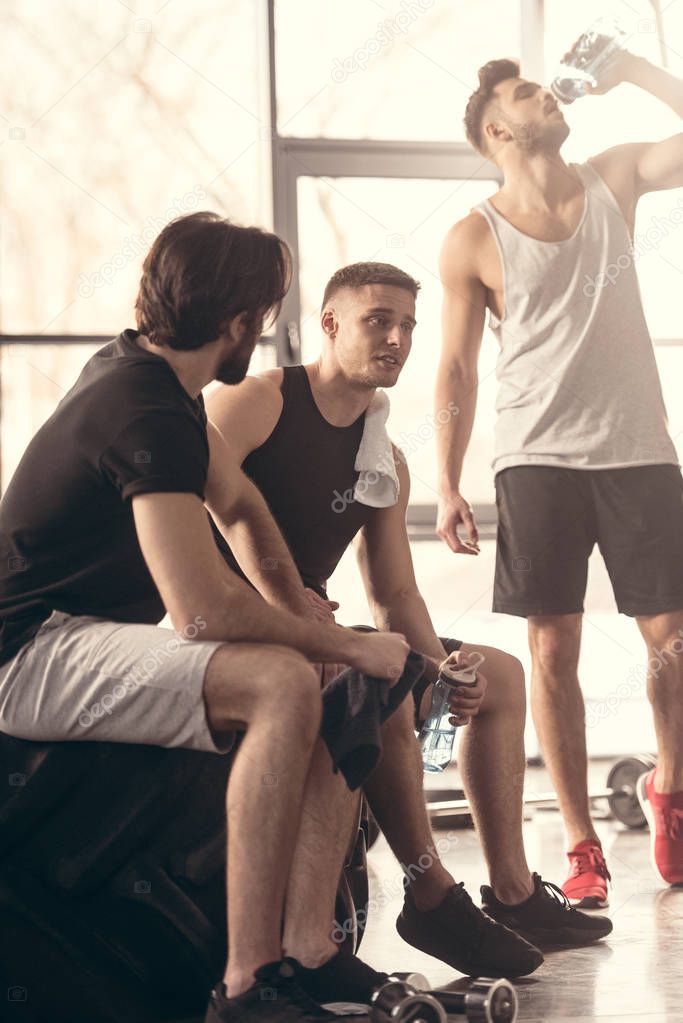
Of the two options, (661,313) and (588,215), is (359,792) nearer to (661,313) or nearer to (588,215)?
(588,215)

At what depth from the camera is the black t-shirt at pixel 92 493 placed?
134 centimetres

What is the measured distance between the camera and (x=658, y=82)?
2.40m

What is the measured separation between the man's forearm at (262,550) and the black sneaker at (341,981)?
0.49 m

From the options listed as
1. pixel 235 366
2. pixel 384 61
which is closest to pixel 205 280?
pixel 235 366

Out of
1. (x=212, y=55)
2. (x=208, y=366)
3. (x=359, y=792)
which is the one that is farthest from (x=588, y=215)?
(x=212, y=55)

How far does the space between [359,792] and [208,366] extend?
51 centimetres

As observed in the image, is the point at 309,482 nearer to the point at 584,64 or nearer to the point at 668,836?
the point at 668,836

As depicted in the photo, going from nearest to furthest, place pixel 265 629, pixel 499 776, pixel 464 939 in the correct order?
1. pixel 265 629
2. pixel 464 939
3. pixel 499 776

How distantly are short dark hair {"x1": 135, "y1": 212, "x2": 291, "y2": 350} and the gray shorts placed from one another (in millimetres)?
349

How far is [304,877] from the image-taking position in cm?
133

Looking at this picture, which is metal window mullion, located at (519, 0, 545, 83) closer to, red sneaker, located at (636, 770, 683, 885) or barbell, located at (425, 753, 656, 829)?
barbell, located at (425, 753, 656, 829)

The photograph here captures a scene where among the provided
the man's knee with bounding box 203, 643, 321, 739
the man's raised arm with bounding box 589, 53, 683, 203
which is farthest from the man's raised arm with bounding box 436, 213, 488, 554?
the man's knee with bounding box 203, 643, 321, 739

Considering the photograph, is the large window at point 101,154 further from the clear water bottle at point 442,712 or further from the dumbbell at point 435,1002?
the dumbbell at point 435,1002

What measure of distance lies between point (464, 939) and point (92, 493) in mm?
705
